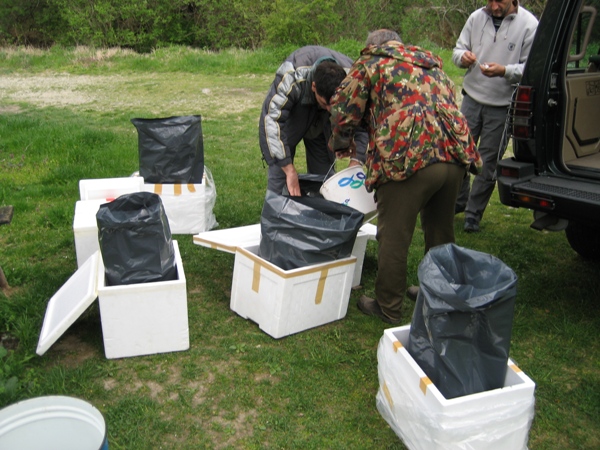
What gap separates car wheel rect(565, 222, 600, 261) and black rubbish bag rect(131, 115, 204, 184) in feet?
8.91

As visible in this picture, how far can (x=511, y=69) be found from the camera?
4102mm

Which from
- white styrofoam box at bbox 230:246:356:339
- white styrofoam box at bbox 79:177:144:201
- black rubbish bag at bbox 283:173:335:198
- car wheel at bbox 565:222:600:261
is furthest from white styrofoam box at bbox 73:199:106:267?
car wheel at bbox 565:222:600:261

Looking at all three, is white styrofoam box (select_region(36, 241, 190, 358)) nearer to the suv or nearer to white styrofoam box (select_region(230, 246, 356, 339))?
white styrofoam box (select_region(230, 246, 356, 339))

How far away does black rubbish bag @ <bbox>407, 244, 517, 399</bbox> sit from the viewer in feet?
6.88

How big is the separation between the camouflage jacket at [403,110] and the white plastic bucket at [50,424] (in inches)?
66.9

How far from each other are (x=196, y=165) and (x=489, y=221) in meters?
2.46

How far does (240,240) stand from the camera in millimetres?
3488

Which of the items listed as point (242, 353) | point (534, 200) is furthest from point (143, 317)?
point (534, 200)

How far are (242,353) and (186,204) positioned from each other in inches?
65.4

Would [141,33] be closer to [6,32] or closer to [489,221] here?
[6,32]

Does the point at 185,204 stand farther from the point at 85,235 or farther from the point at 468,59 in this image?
the point at 468,59

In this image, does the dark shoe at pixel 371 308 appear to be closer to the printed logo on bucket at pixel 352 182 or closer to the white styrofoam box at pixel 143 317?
the printed logo on bucket at pixel 352 182

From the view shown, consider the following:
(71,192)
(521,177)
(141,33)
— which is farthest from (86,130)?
(141,33)

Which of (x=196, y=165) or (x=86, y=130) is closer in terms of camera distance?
(x=196, y=165)
